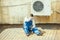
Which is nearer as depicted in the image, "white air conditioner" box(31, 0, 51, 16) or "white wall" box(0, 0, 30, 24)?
"white air conditioner" box(31, 0, 51, 16)

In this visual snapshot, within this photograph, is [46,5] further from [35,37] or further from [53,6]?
[35,37]

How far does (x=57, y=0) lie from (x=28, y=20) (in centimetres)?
159

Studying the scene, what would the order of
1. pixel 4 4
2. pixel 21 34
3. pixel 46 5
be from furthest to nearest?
pixel 4 4
pixel 46 5
pixel 21 34

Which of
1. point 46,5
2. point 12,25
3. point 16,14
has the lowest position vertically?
point 12,25

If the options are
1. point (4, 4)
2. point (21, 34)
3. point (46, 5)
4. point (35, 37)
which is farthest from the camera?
point (4, 4)

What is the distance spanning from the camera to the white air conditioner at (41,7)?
3613 mm

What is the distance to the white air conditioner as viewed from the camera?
3.61 m

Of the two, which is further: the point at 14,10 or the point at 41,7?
the point at 14,10

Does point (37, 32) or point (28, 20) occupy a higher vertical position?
point (28, 20)

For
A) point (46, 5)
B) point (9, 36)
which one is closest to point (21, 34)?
point (9, 36)

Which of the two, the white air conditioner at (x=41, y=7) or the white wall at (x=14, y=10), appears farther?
the white wall at (x=14, y=10)

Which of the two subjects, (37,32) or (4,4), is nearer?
(37,32)

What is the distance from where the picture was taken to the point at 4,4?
3873 mm

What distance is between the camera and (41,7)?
12.0ft
